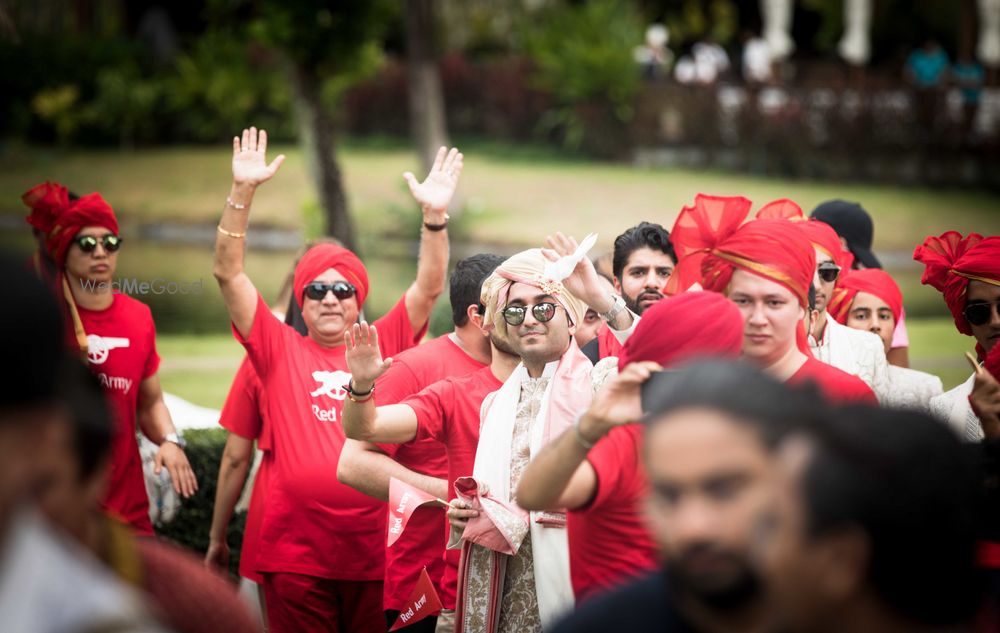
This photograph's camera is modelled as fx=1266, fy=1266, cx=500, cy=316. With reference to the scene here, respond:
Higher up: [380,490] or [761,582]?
[761,582]

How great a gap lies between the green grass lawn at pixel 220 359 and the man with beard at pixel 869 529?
9688 millimetres

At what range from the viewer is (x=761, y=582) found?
2.11m

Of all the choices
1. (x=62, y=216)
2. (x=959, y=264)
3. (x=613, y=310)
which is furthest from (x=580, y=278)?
(x=62, y=216)

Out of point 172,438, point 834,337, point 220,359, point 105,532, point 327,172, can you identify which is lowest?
point 220,359

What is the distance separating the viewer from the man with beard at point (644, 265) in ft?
19.2

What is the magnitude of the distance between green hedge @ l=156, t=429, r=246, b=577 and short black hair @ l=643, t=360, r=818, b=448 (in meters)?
5.42

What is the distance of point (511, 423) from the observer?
14.4 feet

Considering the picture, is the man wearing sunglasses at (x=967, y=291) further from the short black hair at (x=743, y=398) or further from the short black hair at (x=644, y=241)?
the short black hair at (x=743, y=398)

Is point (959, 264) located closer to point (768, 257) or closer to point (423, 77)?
point (768, 257)

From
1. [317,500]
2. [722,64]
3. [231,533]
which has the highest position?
[722,64]

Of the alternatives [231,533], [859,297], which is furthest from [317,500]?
[859,297]

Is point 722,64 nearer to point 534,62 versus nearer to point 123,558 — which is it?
point 534,62

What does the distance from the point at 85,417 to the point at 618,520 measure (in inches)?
70.7

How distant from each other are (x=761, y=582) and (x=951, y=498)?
0.42 meters
